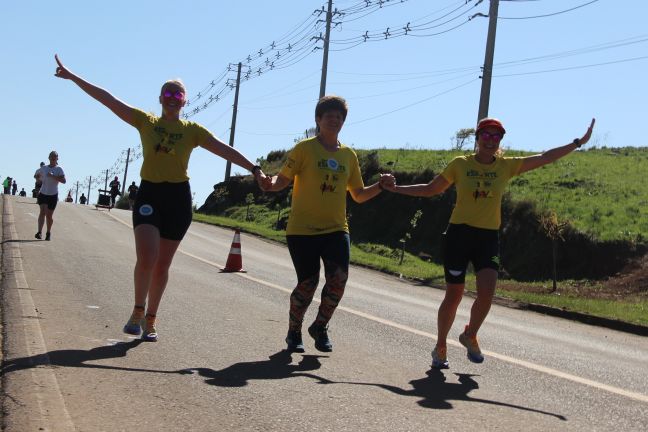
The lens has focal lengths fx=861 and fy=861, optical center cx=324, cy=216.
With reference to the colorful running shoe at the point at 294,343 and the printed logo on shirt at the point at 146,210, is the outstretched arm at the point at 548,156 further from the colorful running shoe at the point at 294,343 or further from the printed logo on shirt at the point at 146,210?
the printed logo on shirt at the point at 146,210

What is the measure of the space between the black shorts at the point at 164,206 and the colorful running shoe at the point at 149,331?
699 millimetres

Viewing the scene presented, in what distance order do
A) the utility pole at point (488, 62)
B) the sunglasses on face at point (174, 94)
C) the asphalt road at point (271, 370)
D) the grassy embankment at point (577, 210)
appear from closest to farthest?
the asphalt road at point (271, 370), the sunglasses on face at point (174, 94), the grassy embankment at point (577, 210), the utility pole at point (488, 62)

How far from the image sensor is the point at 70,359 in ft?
19.4

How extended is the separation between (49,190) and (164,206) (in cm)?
1241

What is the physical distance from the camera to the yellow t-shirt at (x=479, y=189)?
6.76 metres

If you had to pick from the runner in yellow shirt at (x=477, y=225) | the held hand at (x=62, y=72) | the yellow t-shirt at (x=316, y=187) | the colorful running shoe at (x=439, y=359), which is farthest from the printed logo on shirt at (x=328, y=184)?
the held hand at (x=62, y=72)

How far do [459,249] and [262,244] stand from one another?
67.5ft

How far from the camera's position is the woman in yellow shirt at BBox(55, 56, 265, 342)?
6.69 m

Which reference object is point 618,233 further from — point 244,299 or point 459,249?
point 459,249

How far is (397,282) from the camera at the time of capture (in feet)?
60.0

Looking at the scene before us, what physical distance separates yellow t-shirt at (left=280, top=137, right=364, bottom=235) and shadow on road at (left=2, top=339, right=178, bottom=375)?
5.45ft

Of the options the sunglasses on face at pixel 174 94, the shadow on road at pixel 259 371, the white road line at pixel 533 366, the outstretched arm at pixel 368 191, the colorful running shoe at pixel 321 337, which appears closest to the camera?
the shadow on road at pixel 259 371

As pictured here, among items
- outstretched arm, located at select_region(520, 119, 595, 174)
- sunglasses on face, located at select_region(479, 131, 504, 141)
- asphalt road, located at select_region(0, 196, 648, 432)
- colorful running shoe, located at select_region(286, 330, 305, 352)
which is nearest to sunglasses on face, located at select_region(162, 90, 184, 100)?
asphalt road, located at select_region(0, 196, 648, 432)

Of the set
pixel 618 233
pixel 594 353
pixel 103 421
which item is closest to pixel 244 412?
pixel 103 421
